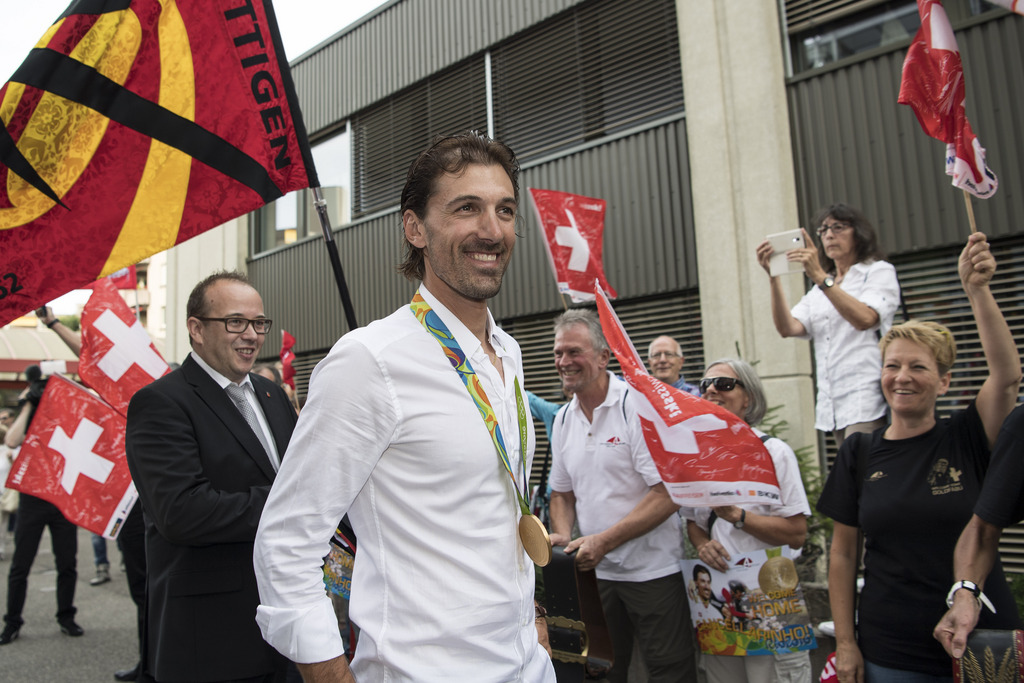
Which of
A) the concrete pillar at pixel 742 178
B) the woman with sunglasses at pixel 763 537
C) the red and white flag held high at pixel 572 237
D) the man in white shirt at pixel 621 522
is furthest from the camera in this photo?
the concrete pillar at pixel 742 178

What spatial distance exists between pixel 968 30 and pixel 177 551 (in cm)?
753

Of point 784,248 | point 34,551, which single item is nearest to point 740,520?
point 784,248

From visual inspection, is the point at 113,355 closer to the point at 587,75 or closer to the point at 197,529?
the point at 197,529

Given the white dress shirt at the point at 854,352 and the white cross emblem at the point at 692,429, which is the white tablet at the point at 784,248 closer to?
the white dress shirt at the point at 854,352

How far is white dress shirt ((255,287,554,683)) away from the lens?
5.08 ft

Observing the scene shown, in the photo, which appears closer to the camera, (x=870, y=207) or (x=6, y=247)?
(x=6, y=247)

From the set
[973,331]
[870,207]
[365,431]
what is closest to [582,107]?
[870,207]

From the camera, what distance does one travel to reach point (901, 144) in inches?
269

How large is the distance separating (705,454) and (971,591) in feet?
3.44

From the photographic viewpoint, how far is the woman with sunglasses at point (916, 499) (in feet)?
8.48

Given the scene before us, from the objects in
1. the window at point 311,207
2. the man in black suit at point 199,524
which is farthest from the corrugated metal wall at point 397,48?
the man in black suit at point 199,524

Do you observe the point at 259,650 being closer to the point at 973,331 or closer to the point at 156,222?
the point at 156,222

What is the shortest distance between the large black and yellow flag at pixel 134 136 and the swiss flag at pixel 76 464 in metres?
2.66

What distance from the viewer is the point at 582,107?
31.9 ft
